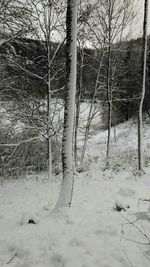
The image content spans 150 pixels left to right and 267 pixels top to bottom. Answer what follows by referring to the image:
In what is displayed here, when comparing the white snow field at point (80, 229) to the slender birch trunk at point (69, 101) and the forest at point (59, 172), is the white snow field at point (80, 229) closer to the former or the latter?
the forest at point (59, 172)

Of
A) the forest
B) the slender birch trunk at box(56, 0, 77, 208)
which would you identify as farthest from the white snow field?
the slender birch trunk at box(56, 0, 77, 208)

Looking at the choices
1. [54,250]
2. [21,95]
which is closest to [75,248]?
[54,250]

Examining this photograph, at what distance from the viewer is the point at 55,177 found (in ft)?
38.7

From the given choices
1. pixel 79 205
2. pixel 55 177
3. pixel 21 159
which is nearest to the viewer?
pixel 79 205

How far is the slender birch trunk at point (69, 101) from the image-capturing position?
19.2 feet

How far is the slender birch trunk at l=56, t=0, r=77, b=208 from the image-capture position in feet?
19.2

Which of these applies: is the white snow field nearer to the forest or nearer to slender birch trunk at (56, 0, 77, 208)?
the forest

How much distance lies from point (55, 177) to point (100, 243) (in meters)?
7.64

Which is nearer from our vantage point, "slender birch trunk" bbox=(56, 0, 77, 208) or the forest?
the forest

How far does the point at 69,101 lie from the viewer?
5.96 m

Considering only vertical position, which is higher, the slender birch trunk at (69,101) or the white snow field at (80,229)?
the slender birch trunk at (69,101)

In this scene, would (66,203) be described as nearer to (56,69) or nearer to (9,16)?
(9,16)

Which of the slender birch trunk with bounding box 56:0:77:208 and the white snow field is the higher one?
the slender birch trunk with bounding box 56:0:77:208

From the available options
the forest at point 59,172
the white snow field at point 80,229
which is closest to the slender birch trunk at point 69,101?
the forest at point 59,172
